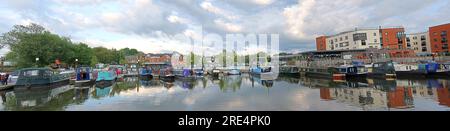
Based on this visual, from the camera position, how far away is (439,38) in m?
71.1

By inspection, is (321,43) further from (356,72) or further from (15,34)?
(15,34)

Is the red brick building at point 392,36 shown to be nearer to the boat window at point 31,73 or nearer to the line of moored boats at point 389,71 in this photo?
the line of moored boats at point 389,71

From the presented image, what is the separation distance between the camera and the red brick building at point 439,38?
6900 centimetres

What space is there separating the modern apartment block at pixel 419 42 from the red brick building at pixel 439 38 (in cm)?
705

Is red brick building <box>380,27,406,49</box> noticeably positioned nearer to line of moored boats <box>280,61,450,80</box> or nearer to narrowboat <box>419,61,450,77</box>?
line of moored boats <box>280,61,450,80</box>

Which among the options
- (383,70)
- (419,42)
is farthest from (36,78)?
(419,42)

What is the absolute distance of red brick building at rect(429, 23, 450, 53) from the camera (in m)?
69.0

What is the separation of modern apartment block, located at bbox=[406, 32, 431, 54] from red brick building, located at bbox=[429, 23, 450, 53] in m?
7.05

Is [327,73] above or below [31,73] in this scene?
below

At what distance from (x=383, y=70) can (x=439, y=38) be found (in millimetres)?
54824

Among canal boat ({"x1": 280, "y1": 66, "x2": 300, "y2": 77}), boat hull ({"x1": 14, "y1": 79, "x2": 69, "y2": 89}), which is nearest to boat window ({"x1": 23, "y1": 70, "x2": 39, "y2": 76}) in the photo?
boat hull ({"x1": 14, "y1": 79, "x2": 69, "y2": 89})

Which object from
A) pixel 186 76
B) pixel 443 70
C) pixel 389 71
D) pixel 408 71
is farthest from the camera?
pixel 186 76
